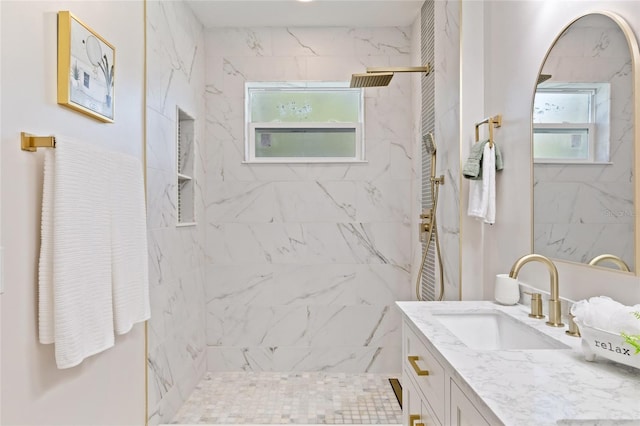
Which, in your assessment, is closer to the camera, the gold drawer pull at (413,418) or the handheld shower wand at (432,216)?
the gold drawer pull at (413,418)

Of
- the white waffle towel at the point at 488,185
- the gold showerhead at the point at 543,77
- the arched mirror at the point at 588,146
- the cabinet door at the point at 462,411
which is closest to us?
the cabinet door at the point at 462,411

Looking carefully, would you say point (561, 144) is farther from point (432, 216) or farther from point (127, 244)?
point (127, 244)

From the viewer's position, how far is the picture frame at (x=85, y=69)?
143cm

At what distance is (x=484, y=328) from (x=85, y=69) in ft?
5.80

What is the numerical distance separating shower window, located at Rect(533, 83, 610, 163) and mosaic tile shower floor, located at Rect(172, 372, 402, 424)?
1771mm

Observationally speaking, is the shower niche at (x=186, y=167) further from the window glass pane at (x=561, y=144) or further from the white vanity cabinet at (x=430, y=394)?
the window glass pane at (x=561, y=144)

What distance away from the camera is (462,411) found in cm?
101

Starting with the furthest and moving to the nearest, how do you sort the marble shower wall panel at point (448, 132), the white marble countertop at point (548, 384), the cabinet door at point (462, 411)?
1. the marble shower wall panel at point (448, 132)
2. the cabinet door at point (462, 411)
3. the white marble countertop at point (548, 384)

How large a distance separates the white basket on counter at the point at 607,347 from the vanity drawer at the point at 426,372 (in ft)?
1.18

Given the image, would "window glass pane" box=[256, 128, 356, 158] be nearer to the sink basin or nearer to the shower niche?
the shower niche

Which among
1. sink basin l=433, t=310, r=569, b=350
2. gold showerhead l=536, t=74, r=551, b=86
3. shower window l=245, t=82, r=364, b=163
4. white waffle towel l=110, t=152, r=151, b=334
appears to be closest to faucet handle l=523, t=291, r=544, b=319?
sink basin l=433, t=310, r=569, b=350

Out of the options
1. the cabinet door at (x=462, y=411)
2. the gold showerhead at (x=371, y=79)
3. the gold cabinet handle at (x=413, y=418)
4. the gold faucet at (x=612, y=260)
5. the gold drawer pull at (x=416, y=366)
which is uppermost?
the gold showerhead at (x=371, y=79)

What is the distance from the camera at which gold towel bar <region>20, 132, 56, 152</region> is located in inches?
49.9

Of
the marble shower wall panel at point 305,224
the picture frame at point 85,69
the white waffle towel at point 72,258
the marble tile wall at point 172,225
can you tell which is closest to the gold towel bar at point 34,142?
the white waffle towel at point 72,258
